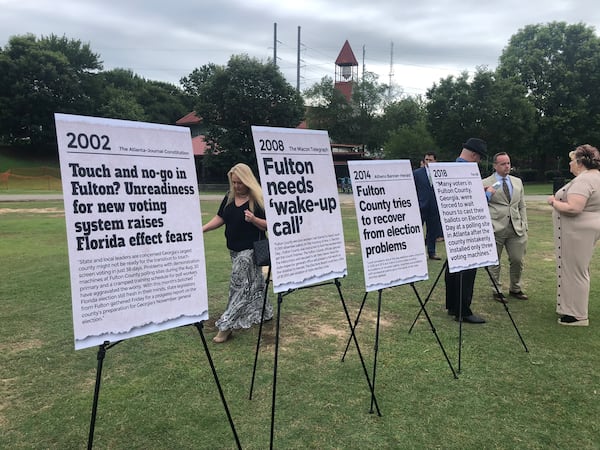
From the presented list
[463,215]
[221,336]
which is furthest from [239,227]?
[463,215]

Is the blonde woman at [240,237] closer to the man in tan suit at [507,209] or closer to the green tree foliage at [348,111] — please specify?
the man in tan suit at [507,209]

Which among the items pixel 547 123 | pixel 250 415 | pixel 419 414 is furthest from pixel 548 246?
pixel 547 123

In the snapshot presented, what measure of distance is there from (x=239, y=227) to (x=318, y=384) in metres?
1.76

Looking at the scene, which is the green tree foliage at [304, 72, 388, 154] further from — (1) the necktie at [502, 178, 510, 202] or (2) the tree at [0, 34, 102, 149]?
(1) the necktie at [502, 178, 510, 202]

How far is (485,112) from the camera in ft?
96.2

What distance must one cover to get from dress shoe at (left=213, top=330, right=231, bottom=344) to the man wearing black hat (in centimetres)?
258

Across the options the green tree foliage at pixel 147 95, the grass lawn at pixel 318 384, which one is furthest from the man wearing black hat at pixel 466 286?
the green tree foliage at pixel 147 95

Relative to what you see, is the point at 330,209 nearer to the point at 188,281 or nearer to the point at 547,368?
the point at 188,281

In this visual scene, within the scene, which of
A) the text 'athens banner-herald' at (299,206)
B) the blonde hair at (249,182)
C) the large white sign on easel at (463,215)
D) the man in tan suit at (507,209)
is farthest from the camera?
the man in tan suit at (507,209)

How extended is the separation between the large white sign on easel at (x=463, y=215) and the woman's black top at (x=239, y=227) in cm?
176

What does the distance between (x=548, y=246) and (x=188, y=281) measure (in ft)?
31.1

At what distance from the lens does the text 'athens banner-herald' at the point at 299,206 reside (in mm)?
2707

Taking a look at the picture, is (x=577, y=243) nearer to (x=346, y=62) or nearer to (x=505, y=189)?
(x=505, y=189)

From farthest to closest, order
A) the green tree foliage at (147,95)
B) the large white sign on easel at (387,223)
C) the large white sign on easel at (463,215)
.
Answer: the green tree foliage at (147,95) → the large white sign on easel at (463,215) → the large white sign on easel at (387,223)
